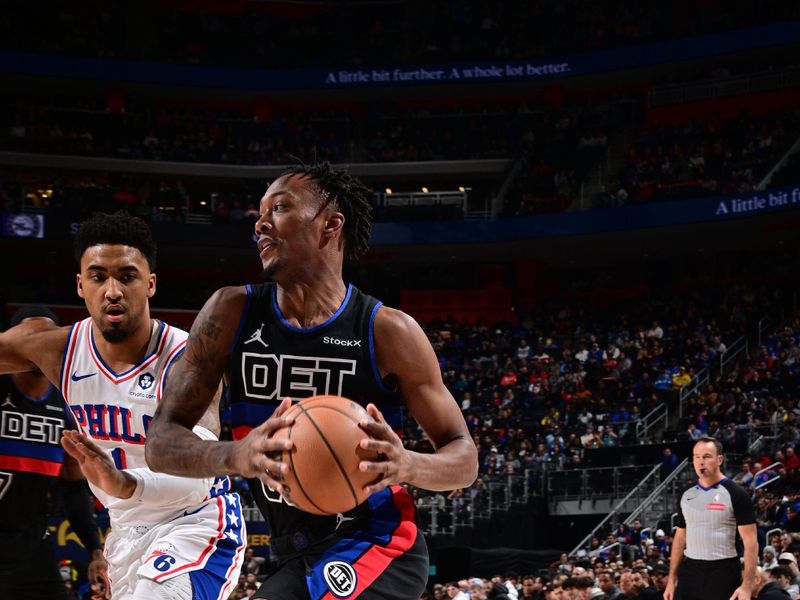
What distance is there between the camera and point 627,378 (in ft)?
84.1

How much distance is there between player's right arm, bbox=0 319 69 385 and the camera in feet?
16.7

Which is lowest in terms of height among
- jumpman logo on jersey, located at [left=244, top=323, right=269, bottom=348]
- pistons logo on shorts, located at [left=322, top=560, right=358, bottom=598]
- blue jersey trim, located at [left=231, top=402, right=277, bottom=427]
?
pistons logo on shorts, located at [left=322, top=560, right=358, bottom=598]

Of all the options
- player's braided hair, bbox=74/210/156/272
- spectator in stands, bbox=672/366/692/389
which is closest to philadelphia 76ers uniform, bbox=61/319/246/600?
player's braided hair, bbox=74/210/156/272

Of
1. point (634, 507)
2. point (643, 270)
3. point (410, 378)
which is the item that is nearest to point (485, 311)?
point (643, 270)

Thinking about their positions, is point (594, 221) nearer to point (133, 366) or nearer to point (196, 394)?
point (133, 366)

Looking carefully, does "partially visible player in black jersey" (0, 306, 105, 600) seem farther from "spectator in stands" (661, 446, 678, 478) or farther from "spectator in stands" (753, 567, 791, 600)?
"spectator in stands" (661, 446, 678, 478)

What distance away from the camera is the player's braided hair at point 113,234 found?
4887 millimetres

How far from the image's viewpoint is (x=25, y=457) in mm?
6051

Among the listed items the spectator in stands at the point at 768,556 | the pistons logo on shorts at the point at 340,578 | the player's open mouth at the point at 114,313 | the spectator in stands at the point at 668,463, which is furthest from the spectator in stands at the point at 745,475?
the pistons logo on shorts at the point at 340,578

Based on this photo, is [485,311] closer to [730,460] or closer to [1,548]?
[730,460]

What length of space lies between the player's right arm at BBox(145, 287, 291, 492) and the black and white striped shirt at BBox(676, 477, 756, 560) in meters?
6.13

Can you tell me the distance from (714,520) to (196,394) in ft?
20.6

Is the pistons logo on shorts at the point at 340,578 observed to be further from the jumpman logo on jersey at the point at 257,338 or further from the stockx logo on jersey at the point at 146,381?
the stockx logo on jersey at the point at 146,381

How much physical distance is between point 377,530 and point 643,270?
31.0 metres
